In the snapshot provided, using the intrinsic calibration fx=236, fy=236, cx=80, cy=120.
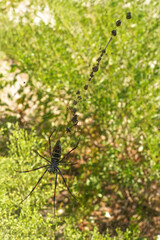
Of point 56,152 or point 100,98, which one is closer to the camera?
point 56,152

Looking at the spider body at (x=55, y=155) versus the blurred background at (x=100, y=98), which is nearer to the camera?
the spider body at (x=55, y=155)

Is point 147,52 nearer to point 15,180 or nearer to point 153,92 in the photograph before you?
point 153,92

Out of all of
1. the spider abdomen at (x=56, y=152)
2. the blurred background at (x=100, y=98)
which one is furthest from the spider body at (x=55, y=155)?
the blurred background at (x=100, y=98)

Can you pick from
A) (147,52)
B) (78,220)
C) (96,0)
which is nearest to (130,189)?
(78,220)

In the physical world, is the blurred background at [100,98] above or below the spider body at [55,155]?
above

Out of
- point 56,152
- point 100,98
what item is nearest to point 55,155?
point 56,152

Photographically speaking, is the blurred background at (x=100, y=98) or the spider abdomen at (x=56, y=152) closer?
the spider abdomen at (x=56, y=152)

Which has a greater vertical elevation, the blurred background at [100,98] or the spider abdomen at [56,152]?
the blurred background at [100,98]

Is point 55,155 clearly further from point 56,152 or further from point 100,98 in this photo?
point 100,98

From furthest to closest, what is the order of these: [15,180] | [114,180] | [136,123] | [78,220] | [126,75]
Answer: [114,180] → [126,75] → [136,123] → [78,220] → [15,180]

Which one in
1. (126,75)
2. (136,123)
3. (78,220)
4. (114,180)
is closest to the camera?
(78,220)

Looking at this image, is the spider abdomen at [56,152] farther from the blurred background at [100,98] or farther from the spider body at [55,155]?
the blurred background at [100,98]
